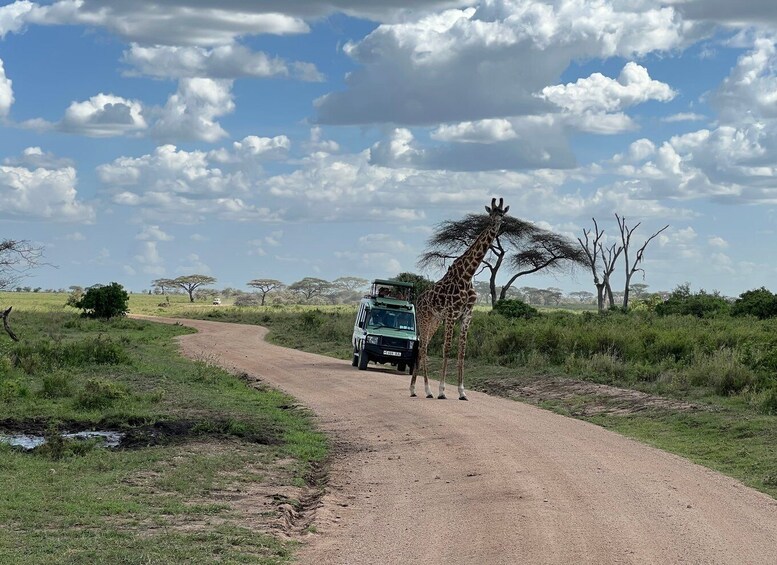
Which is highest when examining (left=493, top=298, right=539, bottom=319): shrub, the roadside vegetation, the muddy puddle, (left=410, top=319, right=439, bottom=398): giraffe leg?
(left=493, top=298, right=539, bottom=319): shrub

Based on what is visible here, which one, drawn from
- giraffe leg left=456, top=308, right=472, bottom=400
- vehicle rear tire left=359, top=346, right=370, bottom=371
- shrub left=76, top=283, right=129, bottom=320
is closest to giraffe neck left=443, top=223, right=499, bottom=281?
giraffe leg left=456, top=308, right=472, bottom=400

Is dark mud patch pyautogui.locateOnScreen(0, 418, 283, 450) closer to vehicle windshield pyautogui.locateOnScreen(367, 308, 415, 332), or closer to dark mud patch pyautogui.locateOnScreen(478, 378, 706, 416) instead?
dark mud patch pyautogui.locateOnScreen(478, 378, 706, 416)

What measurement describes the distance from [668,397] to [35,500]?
14041 millimetres

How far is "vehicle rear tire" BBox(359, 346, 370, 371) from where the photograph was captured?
2921 cm

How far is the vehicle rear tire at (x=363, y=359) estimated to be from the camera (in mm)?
29209

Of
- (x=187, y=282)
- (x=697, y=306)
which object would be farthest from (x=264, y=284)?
(x=697, y=306)

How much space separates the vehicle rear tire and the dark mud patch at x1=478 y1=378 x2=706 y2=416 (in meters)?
4.05

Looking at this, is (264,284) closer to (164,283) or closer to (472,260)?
(164,283)

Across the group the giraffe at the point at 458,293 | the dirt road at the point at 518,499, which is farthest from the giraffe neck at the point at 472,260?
the dirt road at the point at 518,499

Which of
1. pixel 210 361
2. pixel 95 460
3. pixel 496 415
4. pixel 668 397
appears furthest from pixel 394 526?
pixel 210 361

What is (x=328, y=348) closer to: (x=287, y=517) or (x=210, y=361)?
(x=210, y=361)

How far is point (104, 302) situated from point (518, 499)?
5091cm

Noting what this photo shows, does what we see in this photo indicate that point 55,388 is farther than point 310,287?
No

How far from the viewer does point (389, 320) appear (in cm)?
2950
